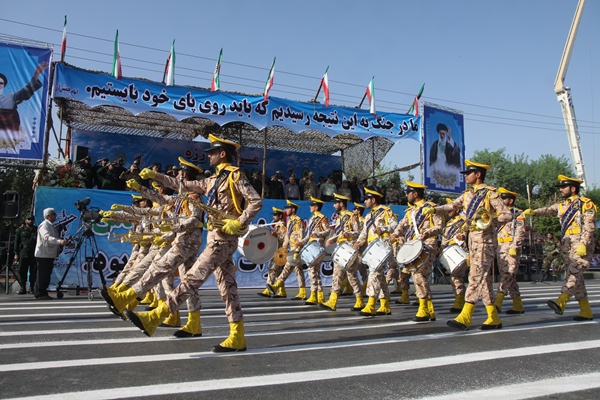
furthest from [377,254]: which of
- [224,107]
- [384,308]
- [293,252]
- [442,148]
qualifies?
[442,148]

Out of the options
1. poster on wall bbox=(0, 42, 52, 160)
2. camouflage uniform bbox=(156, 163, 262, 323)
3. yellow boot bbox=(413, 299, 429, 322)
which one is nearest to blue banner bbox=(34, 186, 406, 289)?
poster on wall bbox=(0, 42, 52, 160)

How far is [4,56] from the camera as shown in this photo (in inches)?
584

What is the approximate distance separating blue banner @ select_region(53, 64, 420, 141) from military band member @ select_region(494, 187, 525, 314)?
893 centimetres

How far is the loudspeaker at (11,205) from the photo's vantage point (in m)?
11.1

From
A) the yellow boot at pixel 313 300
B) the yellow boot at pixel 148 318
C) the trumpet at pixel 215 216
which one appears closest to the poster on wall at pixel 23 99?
the yellow boot at pixel 313 300

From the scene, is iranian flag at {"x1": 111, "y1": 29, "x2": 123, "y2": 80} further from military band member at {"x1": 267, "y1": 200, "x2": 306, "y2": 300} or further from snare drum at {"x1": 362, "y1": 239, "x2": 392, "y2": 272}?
snare drum at {"x1": 362, "y1": 239, "x2": 392, "y2": 272}

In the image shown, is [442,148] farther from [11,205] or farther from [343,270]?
[11,205]

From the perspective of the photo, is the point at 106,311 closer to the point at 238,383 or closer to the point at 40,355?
the point at 40,355

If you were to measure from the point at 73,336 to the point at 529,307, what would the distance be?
9088mm

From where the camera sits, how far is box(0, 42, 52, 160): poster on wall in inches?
579

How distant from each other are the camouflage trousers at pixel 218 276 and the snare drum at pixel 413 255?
349 cm

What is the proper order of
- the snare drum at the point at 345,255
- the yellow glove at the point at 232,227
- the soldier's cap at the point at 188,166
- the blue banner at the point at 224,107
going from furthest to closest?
1. the blue banner at the point at 224,107
2. the snare drum at the point at 345,255
3. the soldier's cap at the point at 188,166
4. the yellow glove at the point at 232,227

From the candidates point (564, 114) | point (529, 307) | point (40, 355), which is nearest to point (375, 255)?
point (529, 307)

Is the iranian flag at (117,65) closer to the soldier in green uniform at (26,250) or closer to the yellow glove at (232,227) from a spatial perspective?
the soldier in green uniform at (26,250)
